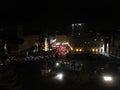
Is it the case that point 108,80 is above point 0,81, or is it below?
below

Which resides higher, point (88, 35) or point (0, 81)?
point (88, 35)

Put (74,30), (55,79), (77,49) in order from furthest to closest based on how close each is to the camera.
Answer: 1. (74,30)
2. (77,49)
3. (55,79)

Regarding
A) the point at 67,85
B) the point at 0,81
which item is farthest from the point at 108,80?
the point at 0,81

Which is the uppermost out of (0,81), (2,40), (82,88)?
(2,40)

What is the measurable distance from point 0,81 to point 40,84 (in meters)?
6.60

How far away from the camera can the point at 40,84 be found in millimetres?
14328

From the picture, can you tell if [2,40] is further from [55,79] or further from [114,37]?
[114,37]

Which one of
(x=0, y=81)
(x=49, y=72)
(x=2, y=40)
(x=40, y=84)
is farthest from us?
(x=49, y=72)

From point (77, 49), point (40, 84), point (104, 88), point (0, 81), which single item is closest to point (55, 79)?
point (40, 84)

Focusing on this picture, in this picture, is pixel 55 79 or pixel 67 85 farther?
pixel 55 79

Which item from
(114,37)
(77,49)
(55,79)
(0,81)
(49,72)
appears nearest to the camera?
(0,81)

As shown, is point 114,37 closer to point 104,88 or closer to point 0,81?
point 104,88

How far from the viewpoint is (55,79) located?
15.7 meters

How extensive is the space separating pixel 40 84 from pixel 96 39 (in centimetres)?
6106
